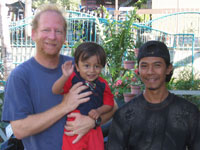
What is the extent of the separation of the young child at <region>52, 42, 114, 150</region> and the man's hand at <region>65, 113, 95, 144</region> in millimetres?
40

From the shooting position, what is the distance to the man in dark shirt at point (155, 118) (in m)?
1.99

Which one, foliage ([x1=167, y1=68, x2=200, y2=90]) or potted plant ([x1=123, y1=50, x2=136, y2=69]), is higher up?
potted plant ([x1=123, y1=50, x2=136, y2=69])

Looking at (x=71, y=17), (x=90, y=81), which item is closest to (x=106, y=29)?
(x=71, y=17)

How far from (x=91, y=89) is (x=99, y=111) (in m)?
0.19

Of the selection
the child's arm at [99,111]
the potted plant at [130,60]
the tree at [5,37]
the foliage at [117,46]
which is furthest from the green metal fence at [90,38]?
the child's arm at [99,111]

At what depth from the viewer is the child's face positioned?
2137 millimetres

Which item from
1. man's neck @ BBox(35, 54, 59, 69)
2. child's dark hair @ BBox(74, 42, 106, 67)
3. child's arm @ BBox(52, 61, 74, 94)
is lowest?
child's arm @ BBox(52, 61, 74, 94)

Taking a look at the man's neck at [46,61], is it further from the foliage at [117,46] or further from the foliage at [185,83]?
the foliage at [185,83]

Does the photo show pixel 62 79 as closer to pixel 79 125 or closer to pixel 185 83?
pixel 79 125

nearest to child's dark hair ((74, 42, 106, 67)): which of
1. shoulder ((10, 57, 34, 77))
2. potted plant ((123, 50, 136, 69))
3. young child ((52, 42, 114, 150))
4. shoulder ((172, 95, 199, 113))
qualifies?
young child ((52, 42, 114, 150))

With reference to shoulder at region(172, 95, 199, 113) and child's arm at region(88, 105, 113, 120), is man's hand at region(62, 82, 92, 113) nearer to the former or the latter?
child's arm at region(88, 105, 113, 120)

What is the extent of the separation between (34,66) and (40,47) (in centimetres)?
16

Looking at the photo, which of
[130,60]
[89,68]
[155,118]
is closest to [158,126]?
[155,118]

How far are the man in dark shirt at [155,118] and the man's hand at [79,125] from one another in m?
0.22
